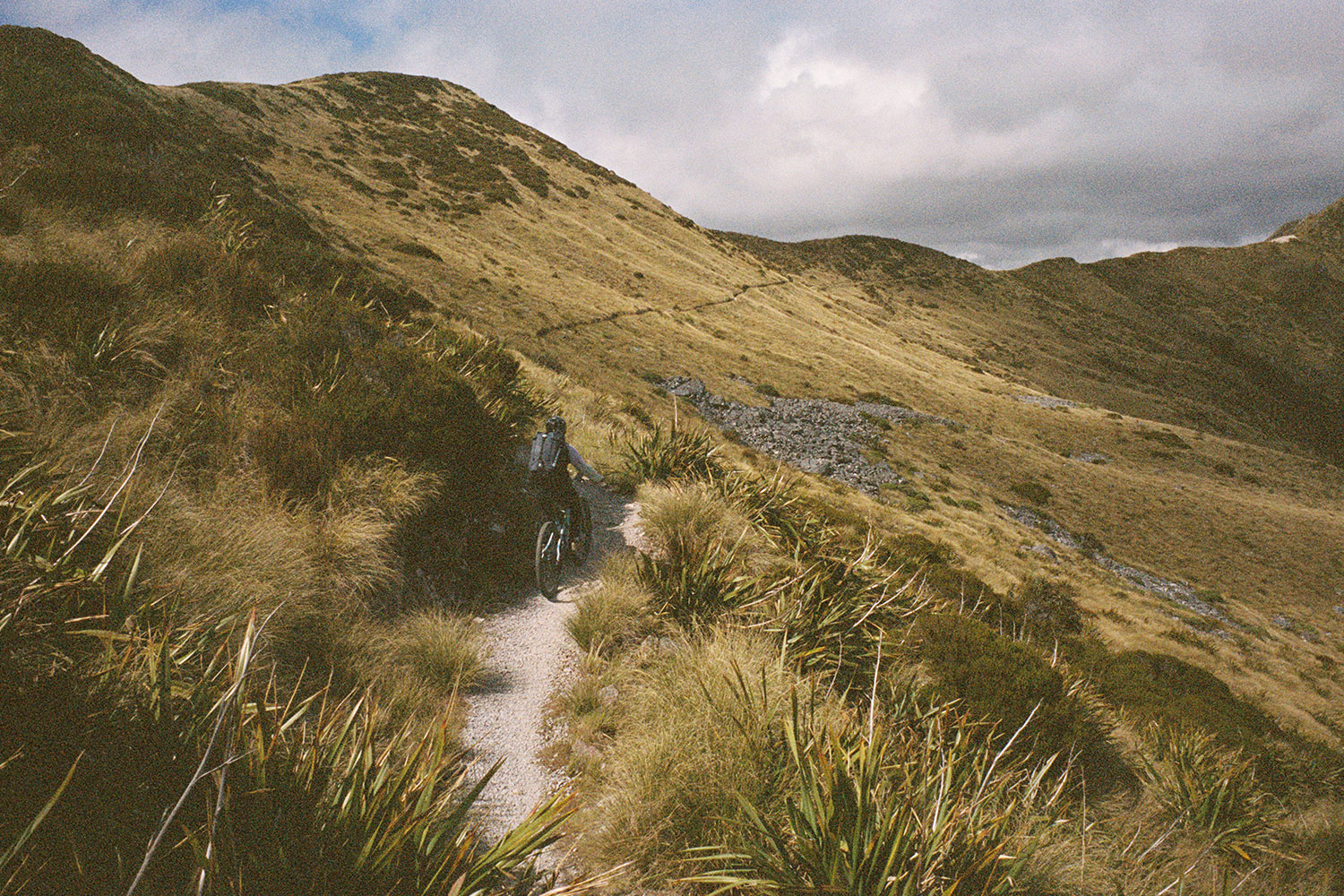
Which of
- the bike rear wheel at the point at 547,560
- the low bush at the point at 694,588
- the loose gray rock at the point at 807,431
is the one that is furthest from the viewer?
the loose gray rock at the point at 807,431

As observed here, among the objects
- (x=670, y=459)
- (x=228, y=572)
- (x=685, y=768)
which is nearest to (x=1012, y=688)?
(x=685, y=768)

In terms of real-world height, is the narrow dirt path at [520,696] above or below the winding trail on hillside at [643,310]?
below

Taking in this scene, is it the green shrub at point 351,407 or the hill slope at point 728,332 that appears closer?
the green shrub at point 351,407

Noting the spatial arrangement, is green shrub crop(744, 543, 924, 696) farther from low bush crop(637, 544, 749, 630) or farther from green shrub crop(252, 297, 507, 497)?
green shrub crop(252, 297, 507, 497)

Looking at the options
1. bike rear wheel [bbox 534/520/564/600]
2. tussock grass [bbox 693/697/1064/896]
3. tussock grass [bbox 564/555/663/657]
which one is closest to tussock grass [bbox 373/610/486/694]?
tussock grass [bbox 564/555/663/657]

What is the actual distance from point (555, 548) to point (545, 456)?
116 centimetres

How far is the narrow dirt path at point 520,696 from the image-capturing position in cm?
388

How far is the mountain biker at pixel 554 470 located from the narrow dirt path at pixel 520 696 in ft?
3.58

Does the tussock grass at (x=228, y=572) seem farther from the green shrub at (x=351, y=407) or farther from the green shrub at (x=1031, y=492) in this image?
the green shrub at (x=1031, y=492)

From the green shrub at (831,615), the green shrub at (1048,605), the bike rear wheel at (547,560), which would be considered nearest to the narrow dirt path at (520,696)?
the bike rear wheel at (547,560)

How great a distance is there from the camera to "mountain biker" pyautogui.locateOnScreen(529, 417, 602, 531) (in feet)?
21.5

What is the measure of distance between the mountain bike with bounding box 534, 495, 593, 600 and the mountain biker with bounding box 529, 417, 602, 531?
0.47 feet

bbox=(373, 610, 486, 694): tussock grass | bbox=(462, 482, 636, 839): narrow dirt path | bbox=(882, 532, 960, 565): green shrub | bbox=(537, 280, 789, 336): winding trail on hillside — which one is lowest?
bbox=(882, 532, 960, 565): green shrub

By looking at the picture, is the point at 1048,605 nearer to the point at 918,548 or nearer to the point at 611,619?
the point at 918,548
